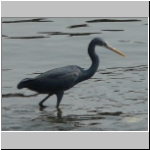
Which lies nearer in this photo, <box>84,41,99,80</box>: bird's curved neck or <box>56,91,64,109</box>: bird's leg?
<box>56,91,64,109</box>: bird's leg

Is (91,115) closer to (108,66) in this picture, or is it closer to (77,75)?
(77,75)

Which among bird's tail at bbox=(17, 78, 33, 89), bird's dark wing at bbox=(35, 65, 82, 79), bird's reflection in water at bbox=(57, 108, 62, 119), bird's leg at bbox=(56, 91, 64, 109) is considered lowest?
bird's reflection in water at bbox=(57, 108, 62, 119)

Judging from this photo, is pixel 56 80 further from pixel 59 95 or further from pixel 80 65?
pixel 80 65

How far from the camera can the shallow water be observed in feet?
32.3

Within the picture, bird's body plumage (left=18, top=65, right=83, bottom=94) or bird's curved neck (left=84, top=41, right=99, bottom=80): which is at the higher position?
bird's curved neck (left=84, top=41, right=99, bottom=80)

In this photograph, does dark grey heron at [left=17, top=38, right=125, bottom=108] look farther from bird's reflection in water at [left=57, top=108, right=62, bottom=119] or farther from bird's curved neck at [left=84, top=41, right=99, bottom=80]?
bird's reflection in water at [left=57, top=108, right=62, bottom=119]

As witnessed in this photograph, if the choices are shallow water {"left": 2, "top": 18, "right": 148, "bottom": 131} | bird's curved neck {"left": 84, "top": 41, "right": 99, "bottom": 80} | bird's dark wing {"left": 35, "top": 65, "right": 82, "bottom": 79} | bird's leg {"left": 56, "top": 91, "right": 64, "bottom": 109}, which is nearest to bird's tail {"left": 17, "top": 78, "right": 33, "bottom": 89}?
bird's dark wing {"left": 35, "top": 65, "right": 82, "bottom": 79}

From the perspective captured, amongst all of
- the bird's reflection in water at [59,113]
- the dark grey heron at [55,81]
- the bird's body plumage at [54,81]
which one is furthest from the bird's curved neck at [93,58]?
the bird's reflection in water at [59,113]

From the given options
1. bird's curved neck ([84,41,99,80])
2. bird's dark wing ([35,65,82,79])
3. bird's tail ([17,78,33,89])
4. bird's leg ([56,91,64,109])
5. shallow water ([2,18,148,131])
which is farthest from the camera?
bird's curved neck ([84,41,99,80])

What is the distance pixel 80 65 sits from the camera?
13.7m

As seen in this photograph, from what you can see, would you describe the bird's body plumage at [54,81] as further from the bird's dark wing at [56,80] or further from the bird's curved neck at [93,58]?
the bird's curved neck at [93,58]

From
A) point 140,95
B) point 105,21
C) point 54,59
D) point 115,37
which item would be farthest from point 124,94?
point 105,21

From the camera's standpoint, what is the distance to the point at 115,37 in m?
16.0

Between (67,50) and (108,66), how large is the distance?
1.75 metres
